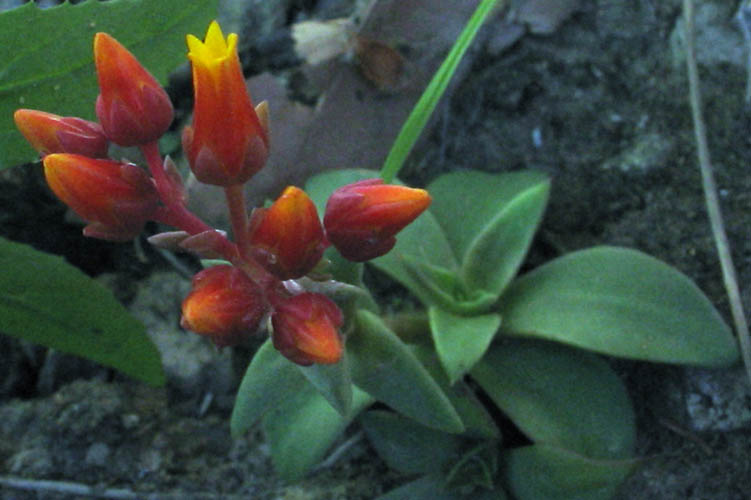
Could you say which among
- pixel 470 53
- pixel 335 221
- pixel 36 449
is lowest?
pixel 36 449

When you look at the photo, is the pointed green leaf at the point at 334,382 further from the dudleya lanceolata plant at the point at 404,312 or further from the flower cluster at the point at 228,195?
the flower cluster at the point at 228,195

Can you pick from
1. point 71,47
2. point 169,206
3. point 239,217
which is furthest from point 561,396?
point 71,47

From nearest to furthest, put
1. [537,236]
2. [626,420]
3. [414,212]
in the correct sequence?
1. [414,212]
2. [626,420]
3. [537,236]

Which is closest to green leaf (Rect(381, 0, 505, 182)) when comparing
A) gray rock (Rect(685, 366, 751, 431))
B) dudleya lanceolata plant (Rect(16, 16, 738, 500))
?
dudleya lanceolata plant (Rect(16, 16, 738, 500))

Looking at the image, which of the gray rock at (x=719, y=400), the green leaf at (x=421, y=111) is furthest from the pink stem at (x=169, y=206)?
the gray rock at (x=719, y=400)

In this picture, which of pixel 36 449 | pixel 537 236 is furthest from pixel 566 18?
pixel 36 449

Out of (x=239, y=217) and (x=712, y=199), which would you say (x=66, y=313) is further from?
(x=712, y=199)

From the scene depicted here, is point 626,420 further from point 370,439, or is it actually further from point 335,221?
point 335,221
